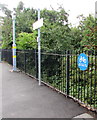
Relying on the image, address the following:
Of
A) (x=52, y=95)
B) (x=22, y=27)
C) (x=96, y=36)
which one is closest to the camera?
(x=52, y=95)

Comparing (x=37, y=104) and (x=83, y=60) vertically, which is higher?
(x=83, y=60)

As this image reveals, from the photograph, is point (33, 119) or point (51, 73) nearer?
point (33, 119)

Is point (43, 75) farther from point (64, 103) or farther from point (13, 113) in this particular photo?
point (13, 113)

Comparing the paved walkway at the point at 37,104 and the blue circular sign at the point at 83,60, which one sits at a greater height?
the blue circular sign at the point at 83,60

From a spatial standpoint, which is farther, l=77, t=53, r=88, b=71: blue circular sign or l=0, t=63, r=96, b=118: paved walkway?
l=77, t=53, r=88, b=71: blue circular sign

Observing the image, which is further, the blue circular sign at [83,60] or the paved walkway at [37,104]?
the blue circular sign at [83,60]

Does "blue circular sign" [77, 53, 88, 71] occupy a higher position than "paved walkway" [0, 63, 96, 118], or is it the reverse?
"blue circular sign" [77, 53, 88, 71]

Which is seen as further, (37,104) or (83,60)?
(37,104)

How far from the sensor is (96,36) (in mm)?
5914

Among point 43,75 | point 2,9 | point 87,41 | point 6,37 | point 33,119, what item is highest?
point 2,9

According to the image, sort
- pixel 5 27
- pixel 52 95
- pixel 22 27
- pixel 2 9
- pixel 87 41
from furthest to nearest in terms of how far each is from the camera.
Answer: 1. pixel 2 9
2. pixel 5 27
3. pixel 22 27
4. pixel 87 41
5. pixel 52 95

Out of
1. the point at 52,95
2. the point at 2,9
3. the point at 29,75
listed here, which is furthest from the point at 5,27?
the point at 52,95

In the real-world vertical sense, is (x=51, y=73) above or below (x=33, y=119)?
above

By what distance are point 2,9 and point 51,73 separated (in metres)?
17.2
